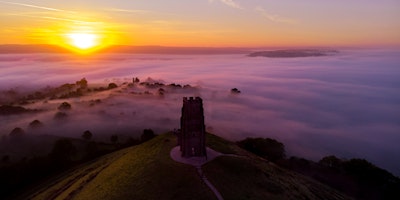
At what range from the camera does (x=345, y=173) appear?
92.7 metres

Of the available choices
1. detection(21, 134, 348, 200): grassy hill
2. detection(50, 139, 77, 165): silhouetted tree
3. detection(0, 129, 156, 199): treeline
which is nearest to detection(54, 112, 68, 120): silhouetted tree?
detection(0, 129, 156, 199): treeline

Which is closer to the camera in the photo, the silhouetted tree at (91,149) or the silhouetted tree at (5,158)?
the silhouetted tree at (5,158)

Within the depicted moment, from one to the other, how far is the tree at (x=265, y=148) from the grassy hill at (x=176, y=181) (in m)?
30.2

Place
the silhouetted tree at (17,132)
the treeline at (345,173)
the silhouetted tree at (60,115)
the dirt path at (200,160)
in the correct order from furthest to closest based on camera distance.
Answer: the silhouetted tree at (60,115) < the silhouetted tree at (17,132) < the treeline at (345,173) < the dirt path at (200,160)

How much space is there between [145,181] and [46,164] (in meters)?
52.6

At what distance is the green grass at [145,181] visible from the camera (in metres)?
49.1

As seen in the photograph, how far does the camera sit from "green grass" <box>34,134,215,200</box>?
49.1 meters

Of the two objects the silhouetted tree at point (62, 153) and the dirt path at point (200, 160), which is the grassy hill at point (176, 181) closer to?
the dirt path at point (200, 160)

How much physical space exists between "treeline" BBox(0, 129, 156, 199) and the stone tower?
5182 cm

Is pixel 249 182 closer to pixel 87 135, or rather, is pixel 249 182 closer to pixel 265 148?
pixel 265 148

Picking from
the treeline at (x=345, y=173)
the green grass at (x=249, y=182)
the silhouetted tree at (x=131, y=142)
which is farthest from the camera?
the silhouetted tree at (x=131, y=142)

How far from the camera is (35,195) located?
73.9m

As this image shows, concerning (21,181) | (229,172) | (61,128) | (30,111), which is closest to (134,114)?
(61,128)

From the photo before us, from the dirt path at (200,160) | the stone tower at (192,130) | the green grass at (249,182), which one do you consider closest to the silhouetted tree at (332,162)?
the green grass at (249,182)
